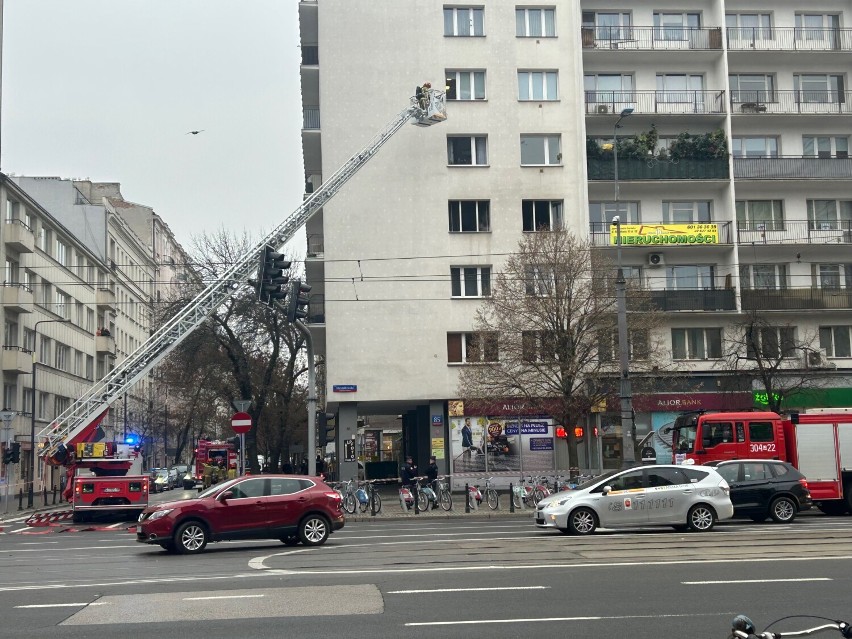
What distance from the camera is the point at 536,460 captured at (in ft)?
139

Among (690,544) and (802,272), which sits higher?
(802,272)

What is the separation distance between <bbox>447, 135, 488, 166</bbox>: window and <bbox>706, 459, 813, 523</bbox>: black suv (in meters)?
22.8

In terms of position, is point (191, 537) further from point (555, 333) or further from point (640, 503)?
point (555, 333)

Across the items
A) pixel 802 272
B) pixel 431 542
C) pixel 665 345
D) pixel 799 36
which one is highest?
pixel 799 36

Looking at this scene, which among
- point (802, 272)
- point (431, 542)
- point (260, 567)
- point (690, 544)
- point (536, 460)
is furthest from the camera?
point (802, 272)

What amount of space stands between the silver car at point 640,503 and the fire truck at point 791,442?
6.22 meters

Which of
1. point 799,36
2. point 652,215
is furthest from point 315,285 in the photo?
point 799,36

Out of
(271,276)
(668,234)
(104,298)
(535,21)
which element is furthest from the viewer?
(104,298)

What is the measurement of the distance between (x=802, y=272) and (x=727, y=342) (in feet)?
16.8

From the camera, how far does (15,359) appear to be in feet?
180

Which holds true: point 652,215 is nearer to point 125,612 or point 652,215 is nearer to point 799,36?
point 799,36

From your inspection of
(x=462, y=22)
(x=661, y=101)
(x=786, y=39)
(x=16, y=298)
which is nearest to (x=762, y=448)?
(x=661, y=101)

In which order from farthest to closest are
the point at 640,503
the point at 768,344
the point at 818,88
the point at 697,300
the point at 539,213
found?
1. the point at 818,88
2. the point at 539,213
3. the point at 697,300
4. the point at 768,344
5. the point at 640,503

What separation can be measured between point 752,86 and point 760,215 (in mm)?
6007
